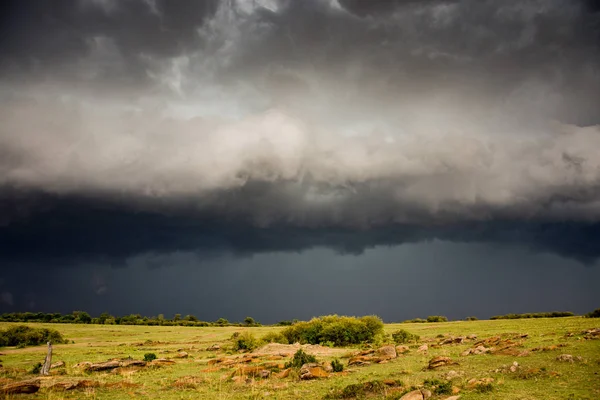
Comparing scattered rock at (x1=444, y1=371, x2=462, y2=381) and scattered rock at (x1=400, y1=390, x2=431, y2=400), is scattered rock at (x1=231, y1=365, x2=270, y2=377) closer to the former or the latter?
scattered rock at (x1=444, y1=371, x2=462, y2=381)

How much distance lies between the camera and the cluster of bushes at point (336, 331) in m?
62.8

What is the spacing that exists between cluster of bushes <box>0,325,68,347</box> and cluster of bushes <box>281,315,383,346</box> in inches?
1923

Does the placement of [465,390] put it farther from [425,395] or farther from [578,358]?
[578,358]

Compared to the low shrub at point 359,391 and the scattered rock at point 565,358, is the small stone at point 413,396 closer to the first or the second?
the low shrub at point 359,391

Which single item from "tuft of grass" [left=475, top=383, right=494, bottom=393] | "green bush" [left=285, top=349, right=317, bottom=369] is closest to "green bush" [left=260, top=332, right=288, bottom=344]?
"green bush" [left=285, top=349, right=317, bottom=369]

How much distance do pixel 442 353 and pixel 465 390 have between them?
775 inches

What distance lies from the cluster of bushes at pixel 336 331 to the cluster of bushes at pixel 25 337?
48.8m

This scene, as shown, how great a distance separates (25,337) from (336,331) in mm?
60208

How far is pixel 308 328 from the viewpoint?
66500mm

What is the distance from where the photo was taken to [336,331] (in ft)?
206

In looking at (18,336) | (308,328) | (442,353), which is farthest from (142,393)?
(18,336)

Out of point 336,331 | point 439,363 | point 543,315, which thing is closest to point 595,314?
point 543,315

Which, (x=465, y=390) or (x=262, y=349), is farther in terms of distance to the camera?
(x=262, y=349)

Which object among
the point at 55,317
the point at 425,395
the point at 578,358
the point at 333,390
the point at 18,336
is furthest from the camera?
the point at 55,317
